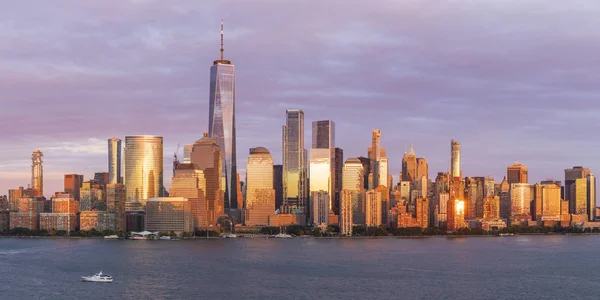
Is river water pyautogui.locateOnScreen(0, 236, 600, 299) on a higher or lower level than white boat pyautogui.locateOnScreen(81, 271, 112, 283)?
lower

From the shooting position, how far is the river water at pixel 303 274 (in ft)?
253

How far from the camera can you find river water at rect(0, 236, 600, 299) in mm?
77250

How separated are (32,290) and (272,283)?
2433cm

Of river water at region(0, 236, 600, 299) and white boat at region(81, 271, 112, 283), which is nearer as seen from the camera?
river water at region(0, 236, 600, 299)

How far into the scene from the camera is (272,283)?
8456 centimetres

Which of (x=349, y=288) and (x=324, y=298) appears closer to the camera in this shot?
(x=324, y=298)

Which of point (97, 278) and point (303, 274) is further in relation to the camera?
point (303, 274)

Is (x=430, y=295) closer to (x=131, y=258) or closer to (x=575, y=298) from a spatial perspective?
(x=575, y=298)

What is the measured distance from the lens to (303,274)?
307 ft

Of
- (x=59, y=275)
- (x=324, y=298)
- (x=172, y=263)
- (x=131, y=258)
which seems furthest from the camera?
(x=131, y=258)

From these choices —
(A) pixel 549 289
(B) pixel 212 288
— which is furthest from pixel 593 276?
(B) pixel 212 288

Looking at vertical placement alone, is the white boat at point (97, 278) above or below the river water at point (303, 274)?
above

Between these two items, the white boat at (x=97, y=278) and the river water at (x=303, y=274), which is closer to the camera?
the river water at (x=303, y=274)

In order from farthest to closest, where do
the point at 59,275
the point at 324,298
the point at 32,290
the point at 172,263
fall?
the point at 172,263, the point at 59,275, the point at 32,290, the point at 324,298
